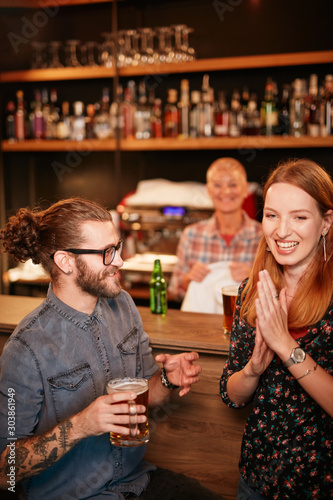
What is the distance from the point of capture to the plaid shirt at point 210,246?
3271 mm

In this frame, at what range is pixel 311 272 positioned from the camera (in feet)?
4.86

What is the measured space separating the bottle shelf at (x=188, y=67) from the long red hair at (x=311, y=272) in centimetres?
208

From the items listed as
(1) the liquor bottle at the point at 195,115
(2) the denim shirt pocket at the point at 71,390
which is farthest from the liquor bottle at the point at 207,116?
(2) the denim shirt pocket at the point at 71,390

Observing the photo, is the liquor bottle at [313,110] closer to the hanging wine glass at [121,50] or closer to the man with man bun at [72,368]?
the hanging wine glass at [121,50]

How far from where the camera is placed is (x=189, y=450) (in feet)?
6.13

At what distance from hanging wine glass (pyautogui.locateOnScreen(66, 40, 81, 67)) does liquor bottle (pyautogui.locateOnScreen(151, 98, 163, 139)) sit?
71cm

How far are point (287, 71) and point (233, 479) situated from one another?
2831 millimetres

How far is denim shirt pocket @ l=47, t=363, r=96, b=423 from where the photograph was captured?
1.50m

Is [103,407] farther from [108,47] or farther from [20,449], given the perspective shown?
[108,47]

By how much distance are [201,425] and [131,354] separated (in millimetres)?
386

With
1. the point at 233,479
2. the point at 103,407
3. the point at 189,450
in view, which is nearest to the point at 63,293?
the point at 103,407

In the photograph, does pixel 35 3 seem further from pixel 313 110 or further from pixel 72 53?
pixel 313 110

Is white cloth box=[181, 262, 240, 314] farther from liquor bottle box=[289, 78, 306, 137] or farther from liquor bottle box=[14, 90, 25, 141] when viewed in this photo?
liquor bottle box=[14, 90, 25, 141]

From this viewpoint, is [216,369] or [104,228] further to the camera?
[216,369]
